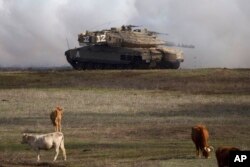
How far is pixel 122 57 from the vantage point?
252 ft

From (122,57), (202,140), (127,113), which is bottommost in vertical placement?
(202,140)

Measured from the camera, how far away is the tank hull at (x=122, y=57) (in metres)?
76.2

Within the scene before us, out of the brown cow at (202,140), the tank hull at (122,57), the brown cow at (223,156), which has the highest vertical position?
the tank hull at (122,57)

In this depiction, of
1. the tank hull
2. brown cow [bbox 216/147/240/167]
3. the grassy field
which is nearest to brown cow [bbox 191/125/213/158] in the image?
the grassy field

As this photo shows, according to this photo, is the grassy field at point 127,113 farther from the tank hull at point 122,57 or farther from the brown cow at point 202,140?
the tank hull at point 122,57

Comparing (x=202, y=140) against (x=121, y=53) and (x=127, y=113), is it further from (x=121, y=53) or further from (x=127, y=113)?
(x=121, y=53)

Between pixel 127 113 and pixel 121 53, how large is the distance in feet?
127

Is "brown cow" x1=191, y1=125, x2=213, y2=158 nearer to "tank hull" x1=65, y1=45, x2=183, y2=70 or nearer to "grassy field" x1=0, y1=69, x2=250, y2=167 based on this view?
"grassy field" x1=0, y1=69, x2=250, y2=167

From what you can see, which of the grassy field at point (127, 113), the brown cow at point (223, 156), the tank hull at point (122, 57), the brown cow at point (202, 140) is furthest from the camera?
the tank hull at point (122, 57)

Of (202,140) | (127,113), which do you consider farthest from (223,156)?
(127,113)

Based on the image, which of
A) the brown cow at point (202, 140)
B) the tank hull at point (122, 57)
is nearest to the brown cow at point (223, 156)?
the brown cow at point (202, 140)

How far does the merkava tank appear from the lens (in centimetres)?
7638

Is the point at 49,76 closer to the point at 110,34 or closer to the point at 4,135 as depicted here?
the point at 110,34

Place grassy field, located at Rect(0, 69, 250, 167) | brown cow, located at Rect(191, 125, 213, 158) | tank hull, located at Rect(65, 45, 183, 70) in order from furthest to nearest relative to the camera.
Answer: tank hull, located at Rect(65, 45, 183, 70) → grassy field, located at Rect(0, 69, 250, 167) → brown cow, located at Rect(191, 125, 213, 158)
